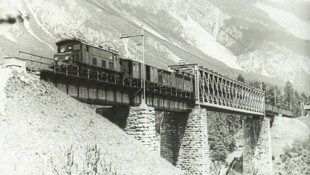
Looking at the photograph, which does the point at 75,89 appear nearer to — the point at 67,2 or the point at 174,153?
the point at 174,153

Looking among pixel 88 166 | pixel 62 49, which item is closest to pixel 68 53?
pixel 62 49

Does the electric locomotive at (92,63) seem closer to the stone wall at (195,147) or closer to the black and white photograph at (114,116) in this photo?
the black and white photograph at (114,116)

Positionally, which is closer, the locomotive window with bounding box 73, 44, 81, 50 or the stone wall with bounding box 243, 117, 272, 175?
the locomotive window with bounding box 73, 44, 81, 50

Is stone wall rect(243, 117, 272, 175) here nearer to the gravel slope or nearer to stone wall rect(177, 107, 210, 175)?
stone wall rect(177, 107, 210, 175)

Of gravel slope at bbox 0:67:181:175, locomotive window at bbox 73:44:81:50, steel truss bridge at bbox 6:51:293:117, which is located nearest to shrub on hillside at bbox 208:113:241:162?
steel truss bridge at bbox 6:51:293:117

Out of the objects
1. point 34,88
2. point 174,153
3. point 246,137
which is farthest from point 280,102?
point 34,88

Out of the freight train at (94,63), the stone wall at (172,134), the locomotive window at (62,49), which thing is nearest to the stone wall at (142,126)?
the freight train at (94,63)

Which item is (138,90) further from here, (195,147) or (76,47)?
(195,147)
